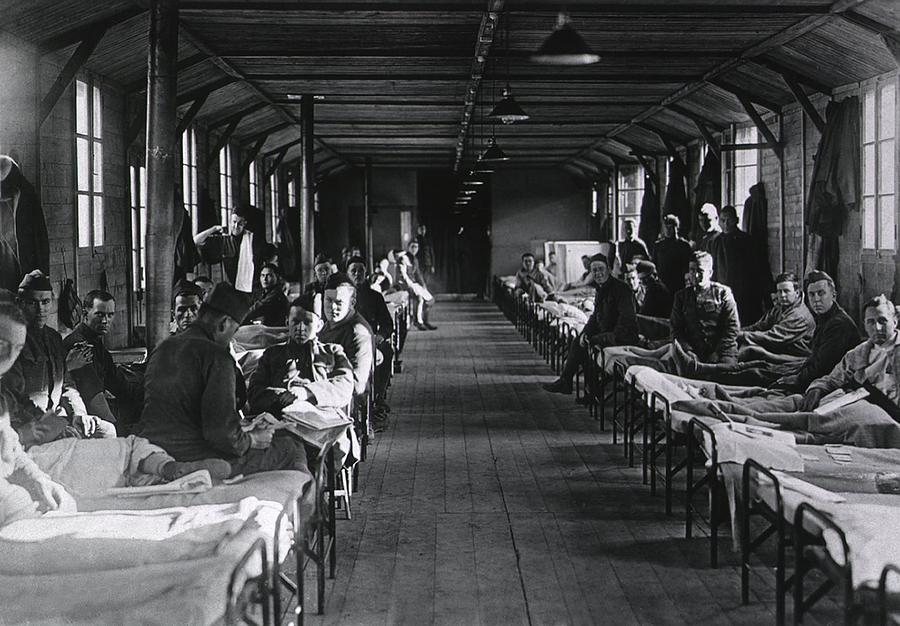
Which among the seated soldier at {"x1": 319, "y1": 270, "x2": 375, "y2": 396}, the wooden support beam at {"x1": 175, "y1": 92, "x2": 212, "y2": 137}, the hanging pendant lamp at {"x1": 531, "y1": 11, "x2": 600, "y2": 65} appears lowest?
the seated soldier at {"x1": 319, "y1": 270, "x2": 375, "y2": 396}

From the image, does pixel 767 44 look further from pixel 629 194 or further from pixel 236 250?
pixel 629 194

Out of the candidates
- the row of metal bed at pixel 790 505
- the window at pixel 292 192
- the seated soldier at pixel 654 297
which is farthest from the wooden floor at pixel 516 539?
the window at pixel 292 192

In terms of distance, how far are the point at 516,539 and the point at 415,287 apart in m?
12.9

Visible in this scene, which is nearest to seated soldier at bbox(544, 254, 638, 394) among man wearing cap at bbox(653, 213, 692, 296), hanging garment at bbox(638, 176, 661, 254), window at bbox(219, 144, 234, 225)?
man wearing cap at bbox(653, 213, 692, 296)

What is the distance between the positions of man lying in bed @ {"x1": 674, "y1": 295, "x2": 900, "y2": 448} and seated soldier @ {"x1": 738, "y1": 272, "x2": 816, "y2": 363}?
2145 millimetres

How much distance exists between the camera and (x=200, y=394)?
469cm

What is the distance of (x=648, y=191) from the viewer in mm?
18797

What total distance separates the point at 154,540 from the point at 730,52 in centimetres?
860

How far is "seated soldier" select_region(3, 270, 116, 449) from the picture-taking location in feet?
17.2

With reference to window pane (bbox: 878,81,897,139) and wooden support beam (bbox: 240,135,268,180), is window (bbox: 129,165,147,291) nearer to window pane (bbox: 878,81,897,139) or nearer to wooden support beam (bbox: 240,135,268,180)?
wooden support beam (bbox: 240,135,268,180)

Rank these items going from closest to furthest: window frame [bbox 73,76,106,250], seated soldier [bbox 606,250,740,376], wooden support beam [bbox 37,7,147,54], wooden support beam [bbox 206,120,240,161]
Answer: wooden support beam [bbox 37,7,147,54]
seated soldier [bbox 606,250,740,376]
window frame [bbox 73,76,106,250]
wooden support beam [bbox 206,120,240,161]

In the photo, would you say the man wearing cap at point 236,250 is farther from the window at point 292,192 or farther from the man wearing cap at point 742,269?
the window at point 292,192

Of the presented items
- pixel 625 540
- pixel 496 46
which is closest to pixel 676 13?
pixel 496 46

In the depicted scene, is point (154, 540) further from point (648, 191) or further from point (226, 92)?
point (648, 191)
